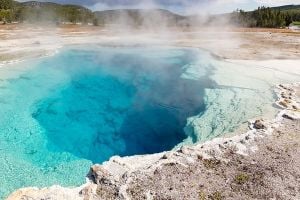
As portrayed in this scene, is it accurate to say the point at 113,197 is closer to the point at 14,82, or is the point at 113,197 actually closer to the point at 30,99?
the point at 30,99

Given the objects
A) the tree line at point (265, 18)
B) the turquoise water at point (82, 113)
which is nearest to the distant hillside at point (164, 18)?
the tree line at point (265, 18)

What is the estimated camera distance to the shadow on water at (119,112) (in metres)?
15.1

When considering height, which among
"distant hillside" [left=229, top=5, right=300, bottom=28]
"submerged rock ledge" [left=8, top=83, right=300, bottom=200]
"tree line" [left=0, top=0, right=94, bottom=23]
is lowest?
"submerged rock ledge" [left=8, top=83, right=300, bottom=200]

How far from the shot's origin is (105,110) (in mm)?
19562

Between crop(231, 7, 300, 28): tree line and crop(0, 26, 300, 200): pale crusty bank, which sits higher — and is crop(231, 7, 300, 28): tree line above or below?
above

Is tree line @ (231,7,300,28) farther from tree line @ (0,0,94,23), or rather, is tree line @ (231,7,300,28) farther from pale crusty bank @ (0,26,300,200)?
pale crusty bank @ (0,26,300,200)

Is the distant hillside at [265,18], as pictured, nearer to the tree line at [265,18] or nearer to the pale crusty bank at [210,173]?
the tree line at [265,18]

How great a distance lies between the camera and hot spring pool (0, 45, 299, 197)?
13.5 meters

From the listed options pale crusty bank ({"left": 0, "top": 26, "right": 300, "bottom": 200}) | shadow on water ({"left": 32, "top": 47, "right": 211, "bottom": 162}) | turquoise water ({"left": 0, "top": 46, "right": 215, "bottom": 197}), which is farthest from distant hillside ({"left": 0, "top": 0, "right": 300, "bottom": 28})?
pale crusty bank ({"left": 0, "top": 26, "right": 300, "bottom": 200})

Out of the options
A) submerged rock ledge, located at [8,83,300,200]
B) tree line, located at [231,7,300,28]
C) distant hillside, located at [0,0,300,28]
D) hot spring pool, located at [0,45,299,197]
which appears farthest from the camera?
distant hillside, located at [0,0,300,28]

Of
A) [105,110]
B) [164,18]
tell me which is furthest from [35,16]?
[105,110]

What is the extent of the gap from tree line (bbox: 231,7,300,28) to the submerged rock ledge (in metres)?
66.4

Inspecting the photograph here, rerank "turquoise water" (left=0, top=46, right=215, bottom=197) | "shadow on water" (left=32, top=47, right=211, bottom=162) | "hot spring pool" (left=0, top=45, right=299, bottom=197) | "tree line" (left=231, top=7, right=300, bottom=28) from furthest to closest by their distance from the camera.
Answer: "tree line" (left=231, top=7, right=300, bottom=28), "shadow on water" (left=32, top=47, right=211, bottom=162), "hot spring pool" (left=0, top=45, right=299, bottom=197), "turquoise water" (left=0, top=46, right=215, bottom=197)

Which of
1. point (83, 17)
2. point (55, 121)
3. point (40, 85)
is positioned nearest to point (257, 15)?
point (83, 17)
